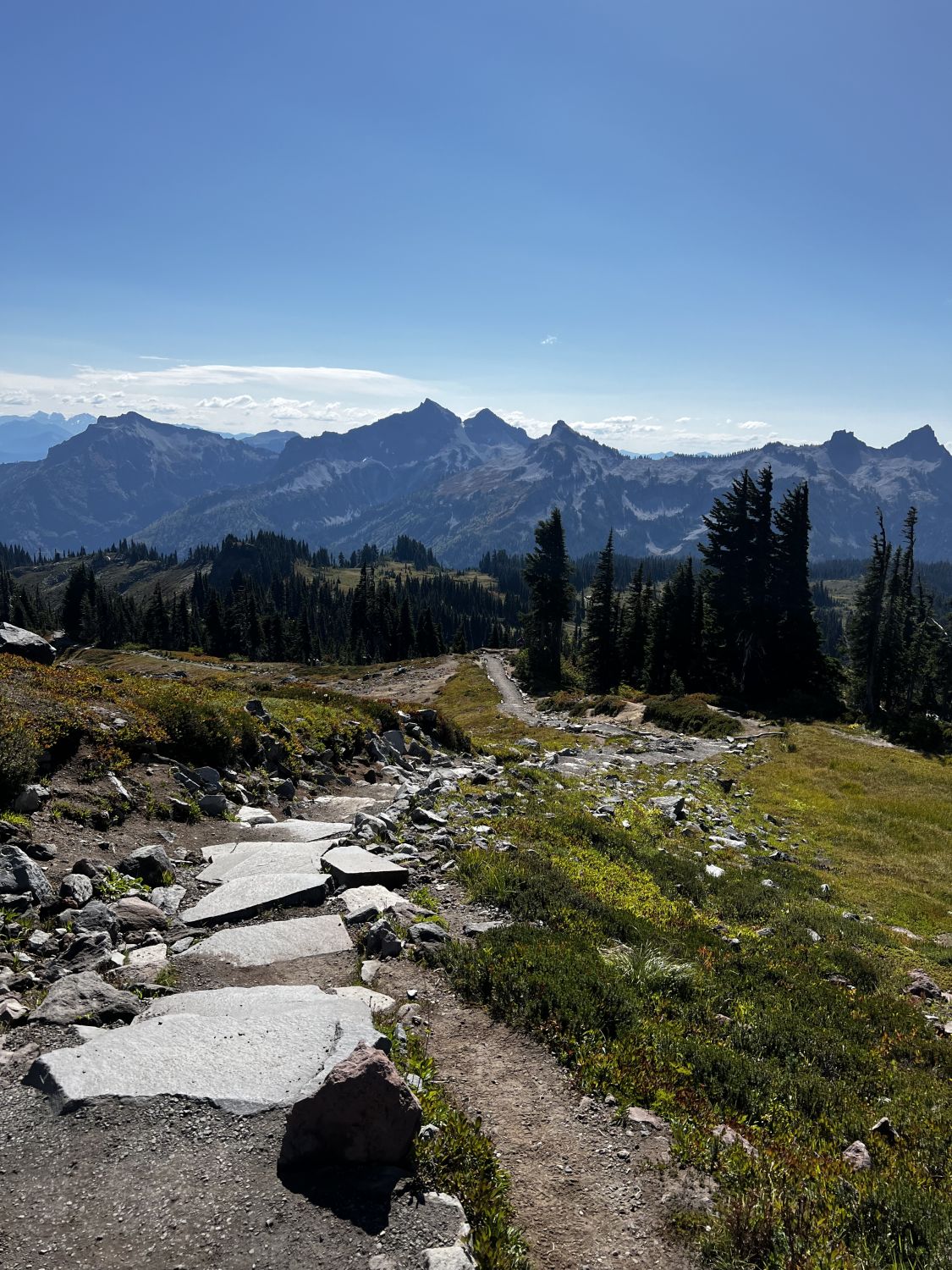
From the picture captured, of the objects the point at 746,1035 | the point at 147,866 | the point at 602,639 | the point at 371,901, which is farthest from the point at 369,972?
the point at 602,639

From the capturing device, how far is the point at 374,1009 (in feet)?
25.9

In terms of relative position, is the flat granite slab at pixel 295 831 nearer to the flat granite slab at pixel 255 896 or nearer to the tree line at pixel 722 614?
the flat granite slab at pixel 255 896

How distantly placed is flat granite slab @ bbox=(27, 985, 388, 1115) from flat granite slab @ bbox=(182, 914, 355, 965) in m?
1.47

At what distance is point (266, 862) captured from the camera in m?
12.7

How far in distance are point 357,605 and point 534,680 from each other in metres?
69.9

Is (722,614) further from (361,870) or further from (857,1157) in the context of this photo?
(857,1157)

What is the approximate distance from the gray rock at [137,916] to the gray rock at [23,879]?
918mm

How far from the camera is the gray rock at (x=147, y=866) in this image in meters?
11.4

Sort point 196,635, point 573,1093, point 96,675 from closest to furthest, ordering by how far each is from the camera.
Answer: point 573,1093
point 96,675
point 196,635

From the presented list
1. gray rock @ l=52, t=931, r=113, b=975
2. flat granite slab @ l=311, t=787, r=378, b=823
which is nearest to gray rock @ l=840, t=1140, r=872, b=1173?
gray rock @ l=52, t=931, r=113, b=975

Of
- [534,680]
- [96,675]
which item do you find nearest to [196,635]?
[534,680]

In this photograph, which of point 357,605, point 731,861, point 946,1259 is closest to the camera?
point 946,1259

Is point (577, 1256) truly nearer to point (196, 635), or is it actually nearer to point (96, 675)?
point (96, 675)

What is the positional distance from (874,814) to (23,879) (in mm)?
29417
